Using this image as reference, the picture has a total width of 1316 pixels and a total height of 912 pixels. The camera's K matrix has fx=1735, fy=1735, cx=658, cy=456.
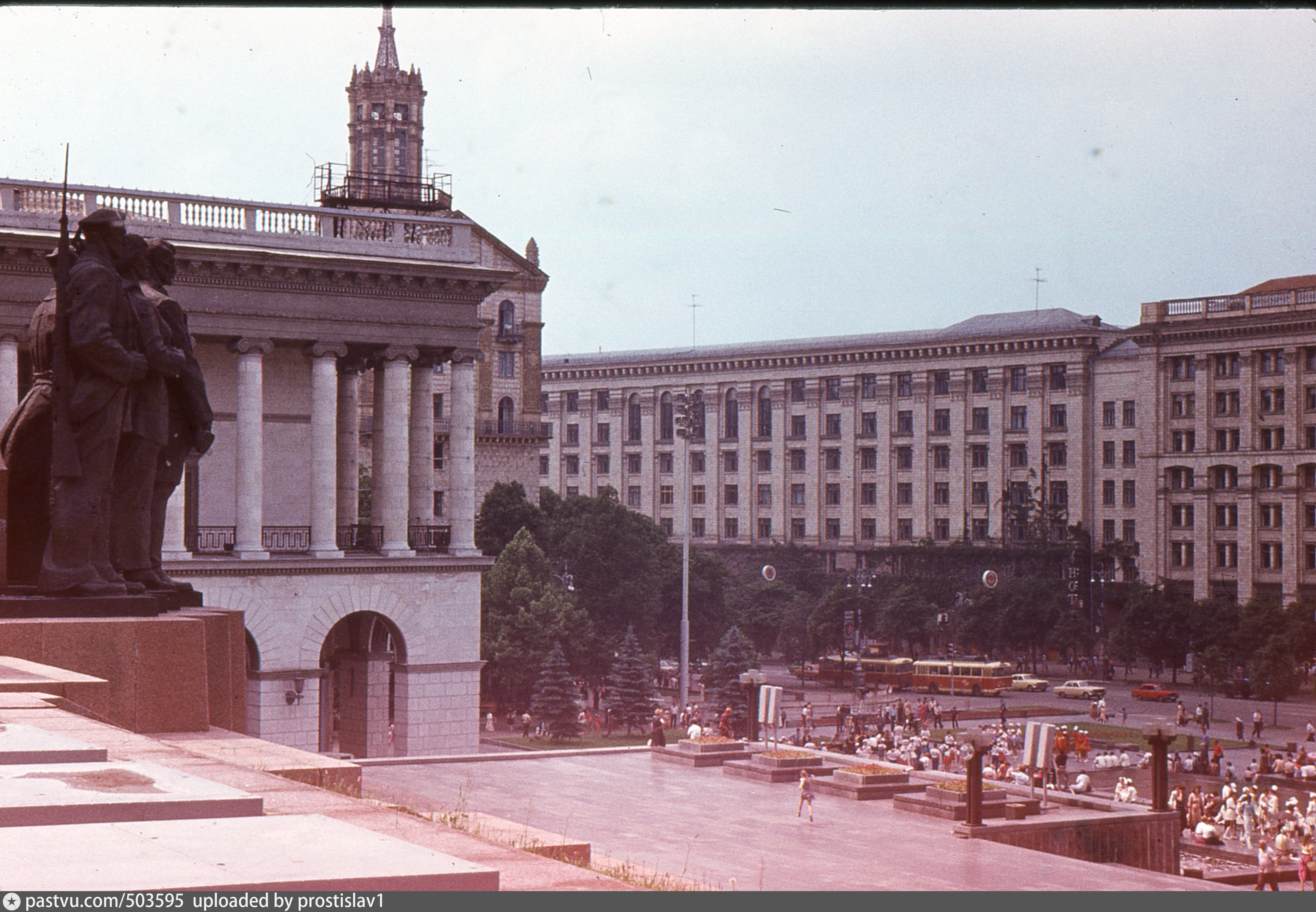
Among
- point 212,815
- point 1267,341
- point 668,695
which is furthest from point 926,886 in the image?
point 1267,341

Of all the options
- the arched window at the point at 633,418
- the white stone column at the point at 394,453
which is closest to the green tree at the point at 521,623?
the white stone column at the point at 394,453

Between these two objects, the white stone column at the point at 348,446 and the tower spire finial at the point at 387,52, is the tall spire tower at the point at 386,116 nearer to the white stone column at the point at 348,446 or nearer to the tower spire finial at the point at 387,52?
the tower spire finial at the point at 387,52

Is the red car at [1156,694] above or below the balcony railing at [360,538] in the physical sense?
below

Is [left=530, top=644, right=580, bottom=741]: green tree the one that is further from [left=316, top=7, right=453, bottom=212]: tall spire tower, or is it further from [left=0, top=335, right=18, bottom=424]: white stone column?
[left=316, top=7, right=453, bottom=212]: tall spire tower

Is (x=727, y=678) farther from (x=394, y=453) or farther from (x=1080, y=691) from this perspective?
(x=394, y=453)

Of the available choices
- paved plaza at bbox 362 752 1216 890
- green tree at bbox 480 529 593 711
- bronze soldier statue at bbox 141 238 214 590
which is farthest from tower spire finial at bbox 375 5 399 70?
bronze soldier statue at bbox 141 238 214 590

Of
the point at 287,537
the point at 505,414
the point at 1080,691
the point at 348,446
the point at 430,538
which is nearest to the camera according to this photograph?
the point at 287,537

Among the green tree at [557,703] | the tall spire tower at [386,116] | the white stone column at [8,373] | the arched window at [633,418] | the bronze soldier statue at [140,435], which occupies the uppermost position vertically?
the tall spire tower at [386,116]

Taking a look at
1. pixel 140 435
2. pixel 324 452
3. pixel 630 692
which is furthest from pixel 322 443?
pixel 140 435
